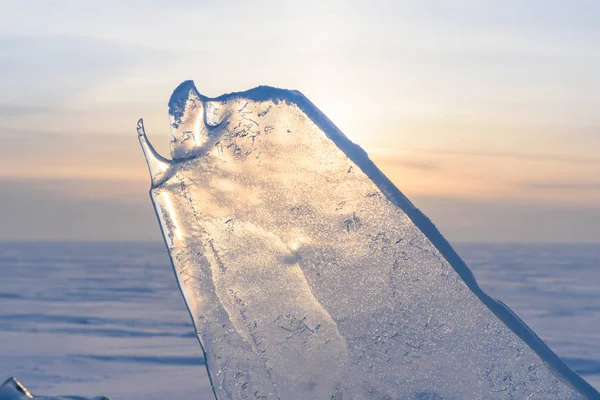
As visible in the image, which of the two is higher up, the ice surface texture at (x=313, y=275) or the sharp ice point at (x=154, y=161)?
A: the sharp ice point at (x=154, y=161)

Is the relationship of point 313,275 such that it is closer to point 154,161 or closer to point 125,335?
point 154,161

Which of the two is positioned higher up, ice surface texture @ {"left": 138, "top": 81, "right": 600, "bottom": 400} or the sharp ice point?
the sharp ice point

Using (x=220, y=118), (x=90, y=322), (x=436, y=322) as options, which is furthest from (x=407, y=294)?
(x=90, y=322)

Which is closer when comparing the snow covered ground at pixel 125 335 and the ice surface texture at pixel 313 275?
the ice surface texture at pixel 313 275

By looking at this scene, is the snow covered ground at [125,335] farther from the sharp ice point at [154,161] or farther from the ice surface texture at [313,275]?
the sharp ice point at [154,161]

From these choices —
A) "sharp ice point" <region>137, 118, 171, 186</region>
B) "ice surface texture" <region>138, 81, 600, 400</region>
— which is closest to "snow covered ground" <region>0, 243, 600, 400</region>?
"ice surface texture" <region>138, 81, 600, 400</region>

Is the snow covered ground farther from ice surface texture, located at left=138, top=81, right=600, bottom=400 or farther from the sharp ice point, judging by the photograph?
the sharp ice point

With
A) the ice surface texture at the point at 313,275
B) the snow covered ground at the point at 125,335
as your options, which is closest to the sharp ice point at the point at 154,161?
the ice surface texture at the point at 313,275

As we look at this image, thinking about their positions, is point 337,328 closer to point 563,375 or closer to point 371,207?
point 371,207

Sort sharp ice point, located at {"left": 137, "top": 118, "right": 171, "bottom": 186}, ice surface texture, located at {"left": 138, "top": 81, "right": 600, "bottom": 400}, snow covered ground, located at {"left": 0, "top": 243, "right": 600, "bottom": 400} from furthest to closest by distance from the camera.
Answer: snow covered ground, located at {"left": 0, "top": 243, "right": 600, "bottom": 400} < sharp ice point, located at {"left": 137, "top": 118, "right": 171, "bottom": 186} < ice surface texture, located at {"left": 138, "top": 81, "right": 600, "bottom": 400}
